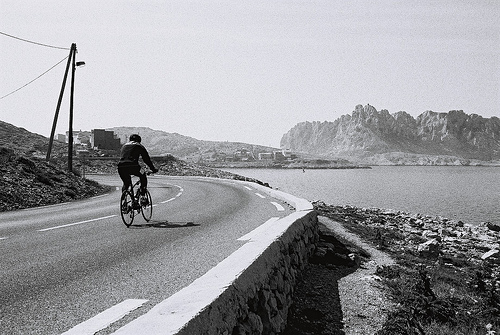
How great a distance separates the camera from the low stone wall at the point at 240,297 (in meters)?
2.69

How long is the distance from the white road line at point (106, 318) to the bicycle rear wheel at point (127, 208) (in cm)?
554

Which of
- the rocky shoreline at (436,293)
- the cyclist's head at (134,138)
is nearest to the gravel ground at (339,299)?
the rocky shoreline at (436,293)

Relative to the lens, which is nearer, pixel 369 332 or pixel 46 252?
pixel 369 332

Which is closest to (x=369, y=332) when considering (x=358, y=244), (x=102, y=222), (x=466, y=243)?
(x=358, y=244)

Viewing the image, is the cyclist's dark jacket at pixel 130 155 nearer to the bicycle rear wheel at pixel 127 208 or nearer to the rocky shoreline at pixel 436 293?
the bicycle rear wheel at pixel 127 208

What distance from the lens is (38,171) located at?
770 inches

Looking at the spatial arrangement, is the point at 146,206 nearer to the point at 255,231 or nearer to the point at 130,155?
the point at 130,155

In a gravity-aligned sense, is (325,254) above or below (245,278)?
below

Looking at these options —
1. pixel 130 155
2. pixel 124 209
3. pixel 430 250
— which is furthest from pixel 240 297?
pixel 430 250

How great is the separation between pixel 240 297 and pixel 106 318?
1156 millimetres

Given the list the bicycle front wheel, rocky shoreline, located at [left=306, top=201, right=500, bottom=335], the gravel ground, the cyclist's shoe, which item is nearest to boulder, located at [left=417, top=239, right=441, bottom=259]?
rocky shoreline, located at [left=306, top=201, right=500, bottom=335]

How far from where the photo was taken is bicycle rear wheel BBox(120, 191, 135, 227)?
9.45m

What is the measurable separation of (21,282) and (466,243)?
17176 mm

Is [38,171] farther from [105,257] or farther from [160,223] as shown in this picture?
[105,257]
